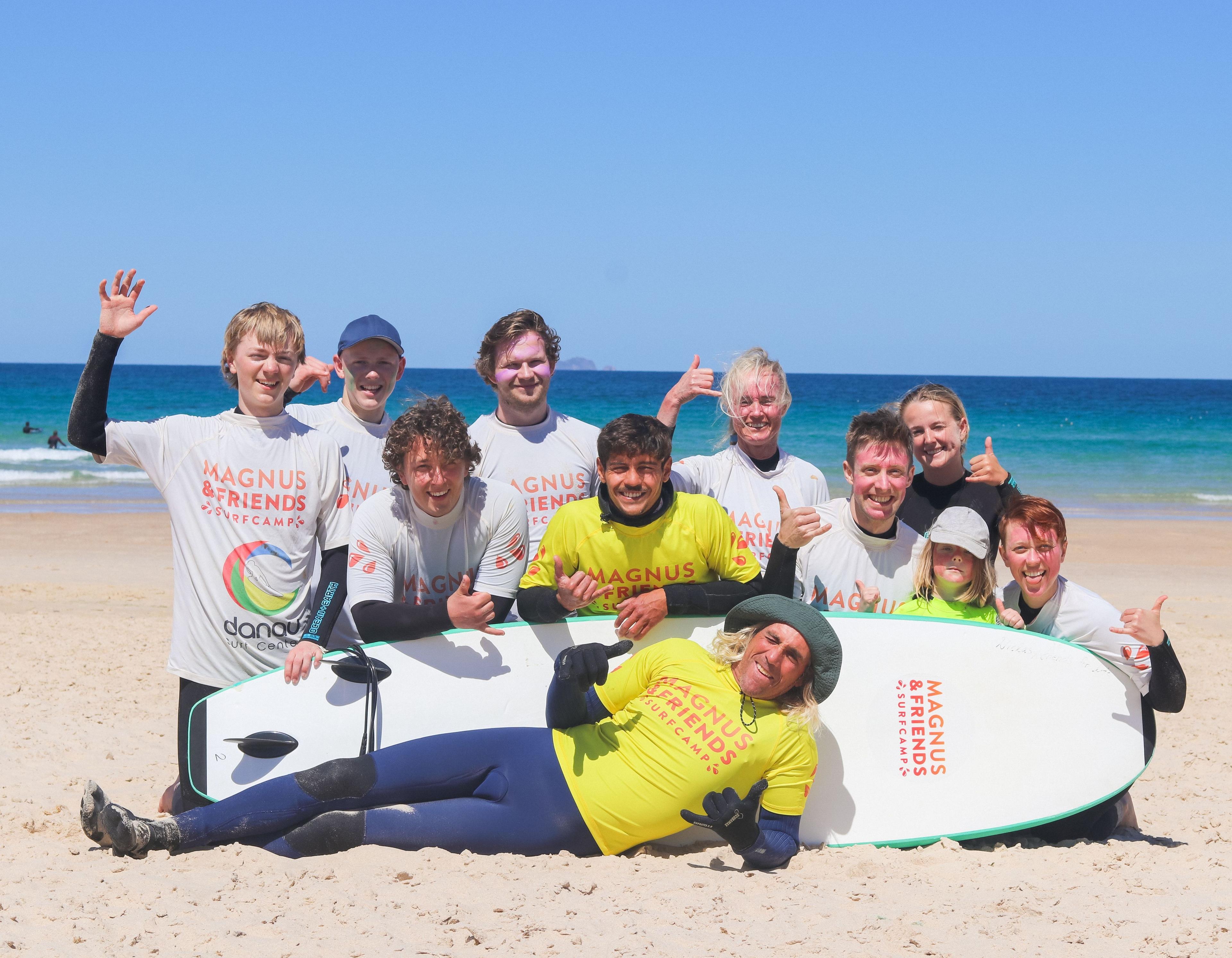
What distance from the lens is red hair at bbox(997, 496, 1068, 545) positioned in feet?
10.8

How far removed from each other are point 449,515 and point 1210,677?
4653mm

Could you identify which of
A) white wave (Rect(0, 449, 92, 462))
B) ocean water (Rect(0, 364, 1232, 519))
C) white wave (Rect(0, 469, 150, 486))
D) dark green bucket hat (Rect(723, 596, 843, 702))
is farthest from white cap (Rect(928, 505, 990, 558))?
white wave (Rect(0, 449, 92, 462))

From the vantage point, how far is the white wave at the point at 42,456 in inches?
717

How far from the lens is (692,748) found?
9.63 ft

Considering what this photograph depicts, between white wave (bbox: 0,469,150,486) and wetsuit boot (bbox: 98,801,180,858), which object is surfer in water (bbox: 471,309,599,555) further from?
white wave (bbox: 0,469,150,486)

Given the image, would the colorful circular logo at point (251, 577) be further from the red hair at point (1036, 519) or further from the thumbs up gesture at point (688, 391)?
the red hair at point (1036, 519)

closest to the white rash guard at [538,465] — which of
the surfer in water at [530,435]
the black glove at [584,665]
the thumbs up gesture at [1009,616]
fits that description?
the surfer in water at [530,435]

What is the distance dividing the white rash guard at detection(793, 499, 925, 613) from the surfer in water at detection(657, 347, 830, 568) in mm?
158

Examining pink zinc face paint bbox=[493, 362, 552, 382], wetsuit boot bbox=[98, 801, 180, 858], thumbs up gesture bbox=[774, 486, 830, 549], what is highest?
pink zinc face paint bbox=[493, 362, 552, 382]

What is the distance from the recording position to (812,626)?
2963mm

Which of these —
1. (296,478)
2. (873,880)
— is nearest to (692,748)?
(873,880)

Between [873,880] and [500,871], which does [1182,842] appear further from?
[500,871]

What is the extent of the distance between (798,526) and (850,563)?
0.48 metres

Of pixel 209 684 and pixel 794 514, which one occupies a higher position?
A: pixel 794 514
